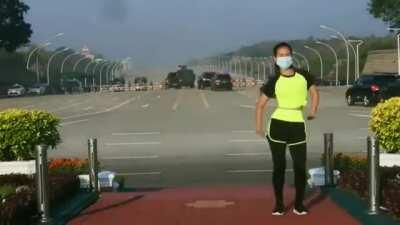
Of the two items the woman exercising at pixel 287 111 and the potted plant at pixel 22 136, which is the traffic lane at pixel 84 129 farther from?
the woman exercising at pixel 287 111

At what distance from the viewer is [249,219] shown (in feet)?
26.1

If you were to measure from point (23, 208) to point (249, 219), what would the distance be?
218cm

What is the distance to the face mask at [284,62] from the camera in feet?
26.2

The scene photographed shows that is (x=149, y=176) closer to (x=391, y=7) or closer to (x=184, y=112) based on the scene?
(x=184, y=112)

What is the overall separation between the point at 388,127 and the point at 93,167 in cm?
414

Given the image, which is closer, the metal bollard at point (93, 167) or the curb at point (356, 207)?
the curb at point (356, 207)

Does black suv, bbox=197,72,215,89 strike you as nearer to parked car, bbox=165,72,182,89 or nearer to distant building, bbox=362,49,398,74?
parked car, bbox=165,72,182,89

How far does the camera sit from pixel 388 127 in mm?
11383

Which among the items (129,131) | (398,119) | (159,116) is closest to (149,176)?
(398,119)

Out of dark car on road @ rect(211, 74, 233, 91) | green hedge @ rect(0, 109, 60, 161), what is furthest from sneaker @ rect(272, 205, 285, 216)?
dark car on road @ rect(211, 74, 233, 91)

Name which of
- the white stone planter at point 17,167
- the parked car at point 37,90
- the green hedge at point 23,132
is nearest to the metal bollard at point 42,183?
the white stone planter at point 17,167

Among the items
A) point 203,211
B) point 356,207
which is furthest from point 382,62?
point 203,211

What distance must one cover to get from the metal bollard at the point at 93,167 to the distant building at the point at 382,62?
9250 cm

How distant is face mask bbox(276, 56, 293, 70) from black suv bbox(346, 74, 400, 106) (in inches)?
1368
